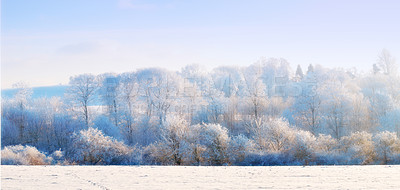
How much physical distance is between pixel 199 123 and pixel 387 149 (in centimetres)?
2019

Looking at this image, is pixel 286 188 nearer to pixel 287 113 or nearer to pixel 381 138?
pixel 381 138

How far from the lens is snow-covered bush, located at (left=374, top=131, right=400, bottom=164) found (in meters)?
23.2

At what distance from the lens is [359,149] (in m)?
23.0

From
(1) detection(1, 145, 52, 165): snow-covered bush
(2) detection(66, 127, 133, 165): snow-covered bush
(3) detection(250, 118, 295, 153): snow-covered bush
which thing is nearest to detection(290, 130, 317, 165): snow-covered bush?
(3) detection(250, 118, 295, 153): snow-covered bush

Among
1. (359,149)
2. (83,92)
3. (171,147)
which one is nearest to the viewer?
(359,149)

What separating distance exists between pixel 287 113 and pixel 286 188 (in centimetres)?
2989

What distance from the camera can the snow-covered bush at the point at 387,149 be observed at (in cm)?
2320

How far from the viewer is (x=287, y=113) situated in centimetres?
4012

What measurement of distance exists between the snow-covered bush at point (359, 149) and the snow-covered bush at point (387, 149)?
24.3 inches

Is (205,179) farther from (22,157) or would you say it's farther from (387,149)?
(387,149)

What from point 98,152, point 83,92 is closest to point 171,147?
point 98,152

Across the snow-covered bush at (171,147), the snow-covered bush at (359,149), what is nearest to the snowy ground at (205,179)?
the snow-covered bush at (359,149)

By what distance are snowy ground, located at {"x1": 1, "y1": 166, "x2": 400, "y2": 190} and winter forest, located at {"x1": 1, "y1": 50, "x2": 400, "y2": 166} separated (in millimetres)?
8981

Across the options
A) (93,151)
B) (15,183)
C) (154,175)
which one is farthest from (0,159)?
(154,175)
